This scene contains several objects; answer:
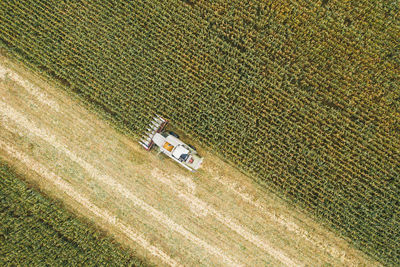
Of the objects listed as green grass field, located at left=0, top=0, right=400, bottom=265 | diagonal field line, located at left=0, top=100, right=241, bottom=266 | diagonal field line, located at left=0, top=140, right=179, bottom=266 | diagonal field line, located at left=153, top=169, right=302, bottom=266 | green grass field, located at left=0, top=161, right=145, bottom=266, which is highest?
green grass field, located at left=0, top=0, right=400, bottom=265

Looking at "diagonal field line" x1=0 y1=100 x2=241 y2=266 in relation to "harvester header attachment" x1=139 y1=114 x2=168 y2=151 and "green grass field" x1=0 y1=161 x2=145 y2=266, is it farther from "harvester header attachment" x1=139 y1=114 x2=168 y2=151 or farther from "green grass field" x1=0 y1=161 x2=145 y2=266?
"harvester header attachment" x1=139 y1=114 x2=168 y2=151

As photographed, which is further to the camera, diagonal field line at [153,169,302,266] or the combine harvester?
diagonal field line at [153,169,302,266]

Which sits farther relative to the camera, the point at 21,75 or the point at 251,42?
the point at 21,75

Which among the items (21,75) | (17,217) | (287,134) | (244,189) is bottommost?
(17,217)

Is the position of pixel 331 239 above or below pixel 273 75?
below

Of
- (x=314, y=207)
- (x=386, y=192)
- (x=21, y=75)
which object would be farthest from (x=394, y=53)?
(x=21, y=75)

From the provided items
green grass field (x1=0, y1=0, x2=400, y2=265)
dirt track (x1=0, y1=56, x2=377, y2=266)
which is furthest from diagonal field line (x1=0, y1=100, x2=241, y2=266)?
green grass field (x1=0, y1=0, x2=400, y2=265)

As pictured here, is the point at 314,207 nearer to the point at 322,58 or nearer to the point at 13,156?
the point at 322,58
